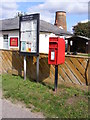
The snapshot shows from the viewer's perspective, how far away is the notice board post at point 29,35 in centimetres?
604

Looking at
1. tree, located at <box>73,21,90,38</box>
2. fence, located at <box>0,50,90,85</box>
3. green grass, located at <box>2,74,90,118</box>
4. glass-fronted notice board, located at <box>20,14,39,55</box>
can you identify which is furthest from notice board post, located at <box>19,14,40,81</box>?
tree, located at <box>73,21,90,38</box>

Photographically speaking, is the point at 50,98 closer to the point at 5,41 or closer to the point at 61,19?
the point at 5,41

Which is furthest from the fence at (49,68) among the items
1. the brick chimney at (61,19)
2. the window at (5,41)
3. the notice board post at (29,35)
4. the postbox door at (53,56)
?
the brick chimney at (61,19)

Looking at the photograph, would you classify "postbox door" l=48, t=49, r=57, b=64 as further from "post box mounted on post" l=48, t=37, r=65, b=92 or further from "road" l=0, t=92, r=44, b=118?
"road" l=0, t=92, r=44, b=118

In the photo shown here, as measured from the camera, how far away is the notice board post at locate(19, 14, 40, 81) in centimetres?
604

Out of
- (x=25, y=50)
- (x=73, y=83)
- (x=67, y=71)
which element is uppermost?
(x=25, y=50)

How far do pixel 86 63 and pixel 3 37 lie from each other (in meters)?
15.1

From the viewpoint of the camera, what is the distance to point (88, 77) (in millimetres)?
5152

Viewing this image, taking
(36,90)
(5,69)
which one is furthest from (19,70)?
(36,90)

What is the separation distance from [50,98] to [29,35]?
8.88ft

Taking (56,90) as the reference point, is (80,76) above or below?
above

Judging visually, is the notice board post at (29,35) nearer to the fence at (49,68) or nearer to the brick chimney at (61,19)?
the fence at (49,68)

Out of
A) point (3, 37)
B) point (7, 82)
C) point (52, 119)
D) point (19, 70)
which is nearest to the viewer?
point (52, 119)

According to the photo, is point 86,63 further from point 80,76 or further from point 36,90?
point 36,90
